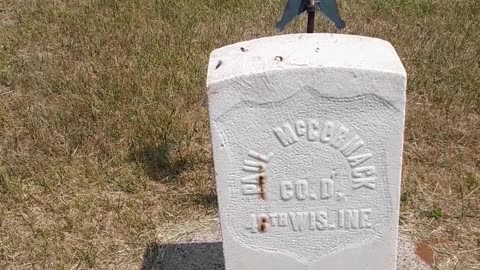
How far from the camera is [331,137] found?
78.4 inches

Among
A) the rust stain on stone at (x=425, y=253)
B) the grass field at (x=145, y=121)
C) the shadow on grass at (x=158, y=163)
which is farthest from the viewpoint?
the shadow on grass at (x=158, y=163)

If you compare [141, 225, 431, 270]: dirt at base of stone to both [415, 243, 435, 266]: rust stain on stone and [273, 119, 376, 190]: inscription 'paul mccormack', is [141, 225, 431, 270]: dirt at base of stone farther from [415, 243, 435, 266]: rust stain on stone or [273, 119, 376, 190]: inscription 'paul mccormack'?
[273, 119, 376, 190]: inscription 'paul mccormack'

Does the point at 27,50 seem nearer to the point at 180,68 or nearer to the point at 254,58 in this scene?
the point at 180,68

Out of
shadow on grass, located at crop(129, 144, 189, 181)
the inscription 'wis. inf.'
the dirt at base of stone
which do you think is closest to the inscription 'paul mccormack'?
the inscription 'wis. inf.'

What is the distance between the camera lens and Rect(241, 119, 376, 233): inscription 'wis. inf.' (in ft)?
6.50

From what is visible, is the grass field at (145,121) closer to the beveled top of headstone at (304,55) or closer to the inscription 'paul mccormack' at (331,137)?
the inscription 'paul mccormack' at (331,137)

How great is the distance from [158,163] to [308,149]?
1530 millimetres

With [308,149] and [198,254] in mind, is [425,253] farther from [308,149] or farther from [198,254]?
[308,149]

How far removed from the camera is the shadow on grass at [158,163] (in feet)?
10.9

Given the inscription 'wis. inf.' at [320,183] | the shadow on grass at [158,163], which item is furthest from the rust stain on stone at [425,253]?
Result: the shadow on grass at [158,163]

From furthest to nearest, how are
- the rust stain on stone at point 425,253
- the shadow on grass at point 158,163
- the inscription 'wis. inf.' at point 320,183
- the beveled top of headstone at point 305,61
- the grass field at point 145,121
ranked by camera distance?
the shadow on grass at point 158,163
the grass field at point 145,121
the rust stain on stone at point 425,253
the inscription 'wis. inf.' at point 320,183
the beveled top of headstone at point 305,61

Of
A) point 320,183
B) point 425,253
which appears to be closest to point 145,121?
point 425,253

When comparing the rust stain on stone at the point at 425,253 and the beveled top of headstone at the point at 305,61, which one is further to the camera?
the rust stain on stone at the point at 425,253

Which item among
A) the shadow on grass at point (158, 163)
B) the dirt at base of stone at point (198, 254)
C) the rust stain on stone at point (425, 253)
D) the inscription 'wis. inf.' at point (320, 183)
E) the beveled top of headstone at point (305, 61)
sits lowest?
the rust stain on stone at point (425, 253)
